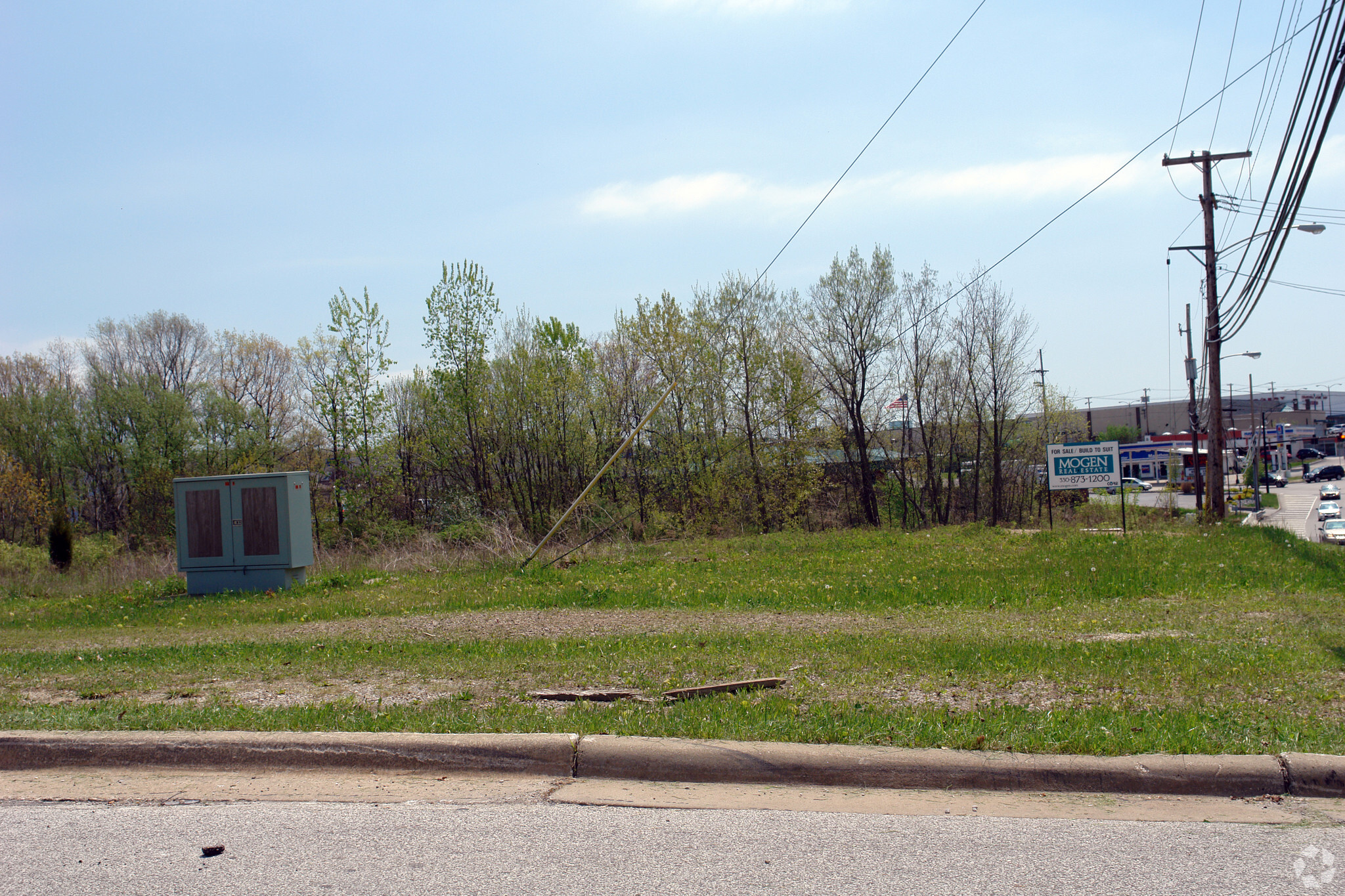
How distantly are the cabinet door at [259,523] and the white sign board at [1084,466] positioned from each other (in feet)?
58.6

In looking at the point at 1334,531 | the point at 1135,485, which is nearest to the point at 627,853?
the point at 1334,531

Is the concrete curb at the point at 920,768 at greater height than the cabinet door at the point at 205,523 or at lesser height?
lesser

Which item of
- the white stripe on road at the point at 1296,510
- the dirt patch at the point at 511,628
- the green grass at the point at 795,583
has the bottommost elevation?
the white stripe on road at the point at 1296,510

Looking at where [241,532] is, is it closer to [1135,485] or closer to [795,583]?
[795,583]

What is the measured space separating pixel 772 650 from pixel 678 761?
11.0 feet

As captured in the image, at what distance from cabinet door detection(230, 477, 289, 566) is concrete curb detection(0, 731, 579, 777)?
10.4 meters

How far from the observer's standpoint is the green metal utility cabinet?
15.8 meters

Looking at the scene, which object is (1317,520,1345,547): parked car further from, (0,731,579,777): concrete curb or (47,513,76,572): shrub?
(47,513,76,572): shrub

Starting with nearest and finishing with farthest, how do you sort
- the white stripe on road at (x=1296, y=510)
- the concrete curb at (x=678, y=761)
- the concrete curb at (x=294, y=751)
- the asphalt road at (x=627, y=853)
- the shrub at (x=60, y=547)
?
the asphalt road at (x=627, y=853), the concrete curb at (x=678, y=761), the concrete curb at (x=294, y=751), the shrub at (x=60, y=547), the white stripe on road at (x=1296, y=510)

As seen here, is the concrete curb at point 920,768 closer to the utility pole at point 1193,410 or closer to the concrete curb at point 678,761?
the concrete curb at point 678,761

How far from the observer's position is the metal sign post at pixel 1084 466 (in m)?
21.9

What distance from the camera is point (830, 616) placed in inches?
424

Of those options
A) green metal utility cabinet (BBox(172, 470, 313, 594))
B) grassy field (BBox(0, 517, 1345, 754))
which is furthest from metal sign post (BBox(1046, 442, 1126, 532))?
green metal utility cabinet (BBox(172, 470, 313, 594))

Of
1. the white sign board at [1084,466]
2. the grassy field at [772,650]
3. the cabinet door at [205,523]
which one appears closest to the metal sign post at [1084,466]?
the white sign board at [1084,466]
